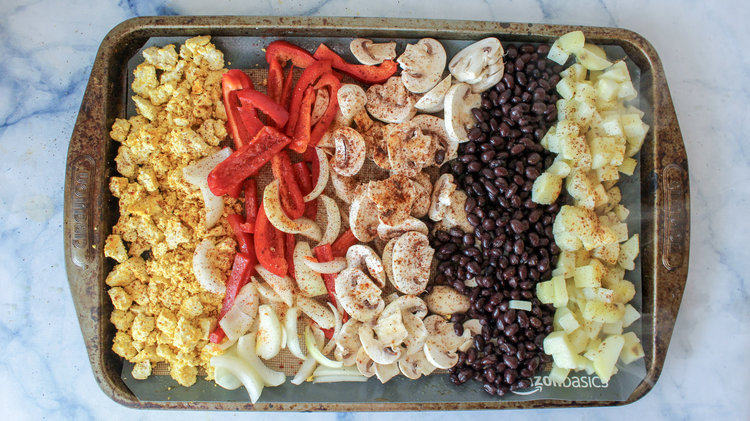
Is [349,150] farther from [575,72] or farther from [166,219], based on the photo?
[575,72]

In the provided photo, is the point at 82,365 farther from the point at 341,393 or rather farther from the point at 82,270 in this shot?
the point at 341,393

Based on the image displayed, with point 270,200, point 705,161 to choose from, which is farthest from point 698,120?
point 270,200

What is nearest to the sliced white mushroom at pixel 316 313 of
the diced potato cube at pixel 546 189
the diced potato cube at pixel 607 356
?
the diced potato cube at pixel 546 189

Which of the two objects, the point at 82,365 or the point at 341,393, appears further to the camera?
the point at 82,365

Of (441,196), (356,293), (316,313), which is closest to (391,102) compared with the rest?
(441,196)

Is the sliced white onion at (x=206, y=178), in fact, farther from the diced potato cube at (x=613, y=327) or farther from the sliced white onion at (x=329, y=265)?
the diced potato cube at (x=613, y=327)

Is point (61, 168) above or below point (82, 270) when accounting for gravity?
above

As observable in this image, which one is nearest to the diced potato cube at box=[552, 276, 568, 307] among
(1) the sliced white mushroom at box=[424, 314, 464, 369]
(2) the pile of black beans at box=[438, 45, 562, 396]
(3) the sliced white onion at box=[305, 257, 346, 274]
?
(2) the pile of black beans at box=[438, 45, 562, 396]

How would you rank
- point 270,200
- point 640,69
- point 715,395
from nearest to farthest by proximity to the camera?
point 270,200, point 640,69, point 715,395
